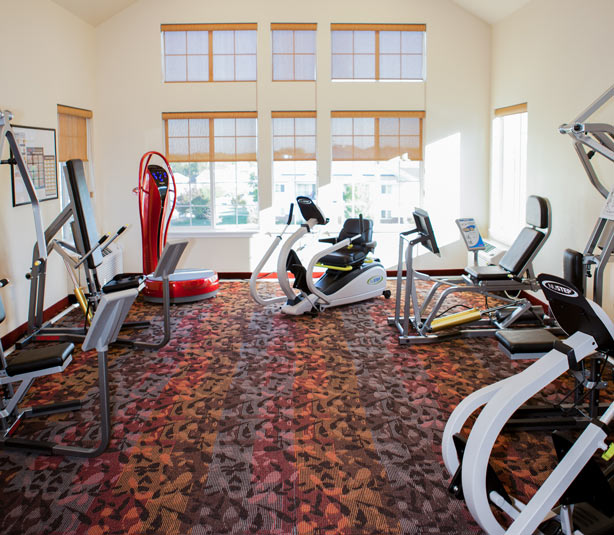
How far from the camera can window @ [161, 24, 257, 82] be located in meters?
7.92

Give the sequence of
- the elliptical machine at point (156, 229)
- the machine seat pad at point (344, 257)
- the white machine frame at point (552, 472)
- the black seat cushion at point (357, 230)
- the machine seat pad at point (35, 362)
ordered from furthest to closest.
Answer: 1. the black seat cushion at point (357, 230)
2. the machine seat pad at point (344, 257)
3. the elliptical machine at point (156, 229)
4. the machine seat pad at point (35, 362)
5. the white machine frame at point (552, 472)

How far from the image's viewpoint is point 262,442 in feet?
11.6

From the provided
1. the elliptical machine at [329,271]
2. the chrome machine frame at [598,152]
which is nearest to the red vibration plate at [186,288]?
the elliptical machine at [329,271]

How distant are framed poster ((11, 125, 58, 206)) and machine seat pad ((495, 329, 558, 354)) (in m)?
4.25

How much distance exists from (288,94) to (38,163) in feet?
10.8

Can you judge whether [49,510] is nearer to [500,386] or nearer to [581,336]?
[500,386]

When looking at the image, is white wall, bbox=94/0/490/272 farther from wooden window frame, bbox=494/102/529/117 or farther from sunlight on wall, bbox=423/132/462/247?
wooden window frame, bbox=494/102/529/117

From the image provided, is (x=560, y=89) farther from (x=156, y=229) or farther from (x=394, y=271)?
(x=156, y=229)

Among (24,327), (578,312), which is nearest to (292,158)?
(24,327)

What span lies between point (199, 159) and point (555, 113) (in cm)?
443

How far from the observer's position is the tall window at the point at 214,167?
8023 mm

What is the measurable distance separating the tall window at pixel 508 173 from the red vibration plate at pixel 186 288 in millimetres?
3602

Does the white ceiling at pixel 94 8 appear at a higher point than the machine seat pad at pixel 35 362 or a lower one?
higher

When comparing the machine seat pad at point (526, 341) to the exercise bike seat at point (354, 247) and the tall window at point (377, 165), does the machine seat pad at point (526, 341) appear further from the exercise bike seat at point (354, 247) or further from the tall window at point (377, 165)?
the tall window at point (377, 165)
